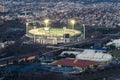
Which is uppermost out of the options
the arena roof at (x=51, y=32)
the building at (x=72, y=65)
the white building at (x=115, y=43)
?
the arena roof at (x=51, y=32)

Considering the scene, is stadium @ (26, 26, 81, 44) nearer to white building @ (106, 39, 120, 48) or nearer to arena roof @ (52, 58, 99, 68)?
white building @ (106, 39, 120, 48)

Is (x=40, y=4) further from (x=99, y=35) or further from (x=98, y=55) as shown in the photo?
(x=98, y=55)

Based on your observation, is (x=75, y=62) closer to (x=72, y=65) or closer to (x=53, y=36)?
(x=72, y=65)

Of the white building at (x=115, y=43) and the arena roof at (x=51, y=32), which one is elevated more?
the arena roof at (x=51, y=32)

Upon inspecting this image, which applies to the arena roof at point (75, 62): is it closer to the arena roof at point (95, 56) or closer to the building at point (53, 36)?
the arena roof at point (95, 56)

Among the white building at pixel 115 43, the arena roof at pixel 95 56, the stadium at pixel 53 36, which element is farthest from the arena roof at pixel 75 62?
the stadium at pixel 53 36

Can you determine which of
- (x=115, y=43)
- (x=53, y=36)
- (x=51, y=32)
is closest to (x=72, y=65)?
(x=115, y=43)

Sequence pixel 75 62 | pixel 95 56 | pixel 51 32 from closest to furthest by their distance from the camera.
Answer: pixel 75 62, pixel 95 56, pixel 51 32

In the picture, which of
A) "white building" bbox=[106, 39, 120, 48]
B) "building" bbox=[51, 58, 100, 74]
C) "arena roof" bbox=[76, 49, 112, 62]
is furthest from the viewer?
"white building" bbox=[106, 39, 120, 48]

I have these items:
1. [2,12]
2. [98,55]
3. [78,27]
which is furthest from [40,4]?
[98,55]

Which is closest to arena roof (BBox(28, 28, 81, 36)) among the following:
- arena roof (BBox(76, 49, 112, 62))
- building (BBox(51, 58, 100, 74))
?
arena roof (BBox(76, 49, 112, 62))

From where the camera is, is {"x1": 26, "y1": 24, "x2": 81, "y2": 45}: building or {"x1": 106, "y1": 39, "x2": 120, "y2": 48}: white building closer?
{"x1": 106, "y1": 39, "x2": 120, "y2": 48}: white building
